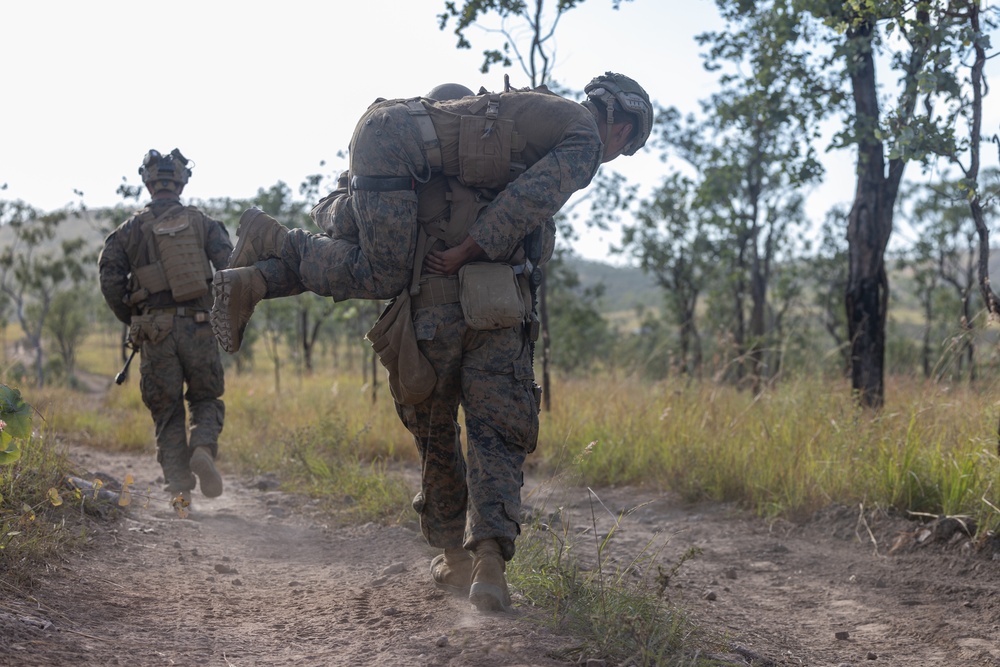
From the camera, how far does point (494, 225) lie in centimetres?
306

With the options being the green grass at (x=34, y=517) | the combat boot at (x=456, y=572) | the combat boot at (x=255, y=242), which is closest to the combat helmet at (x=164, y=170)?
the green grass at (x=34, y=517)

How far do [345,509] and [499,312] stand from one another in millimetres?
2495

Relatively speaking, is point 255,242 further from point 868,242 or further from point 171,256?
point 868,242

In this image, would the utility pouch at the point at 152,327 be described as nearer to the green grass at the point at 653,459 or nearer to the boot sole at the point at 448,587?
the green grass at the point at 653,459

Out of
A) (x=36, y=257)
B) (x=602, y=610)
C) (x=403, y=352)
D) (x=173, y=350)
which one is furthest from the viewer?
(x=36, y=257)

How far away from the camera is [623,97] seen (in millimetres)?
3293

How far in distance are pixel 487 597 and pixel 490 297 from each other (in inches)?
40.1

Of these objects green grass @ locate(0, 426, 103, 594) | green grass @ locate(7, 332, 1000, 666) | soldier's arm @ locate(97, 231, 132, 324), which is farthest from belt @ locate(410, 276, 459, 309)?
soldier's arm @ locate(97, 231, 132, 324)

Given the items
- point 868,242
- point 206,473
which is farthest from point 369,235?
point 868,242

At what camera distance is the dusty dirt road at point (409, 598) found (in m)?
2.72

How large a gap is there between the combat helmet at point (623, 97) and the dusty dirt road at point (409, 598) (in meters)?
1.81

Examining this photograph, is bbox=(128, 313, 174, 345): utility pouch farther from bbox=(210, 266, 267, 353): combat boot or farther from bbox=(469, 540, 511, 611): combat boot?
bbox=(469, 540, 511, 611): combat boot

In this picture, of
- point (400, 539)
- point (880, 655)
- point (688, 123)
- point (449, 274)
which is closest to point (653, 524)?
point (400, 539)

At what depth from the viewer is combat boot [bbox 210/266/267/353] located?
10.5ft
